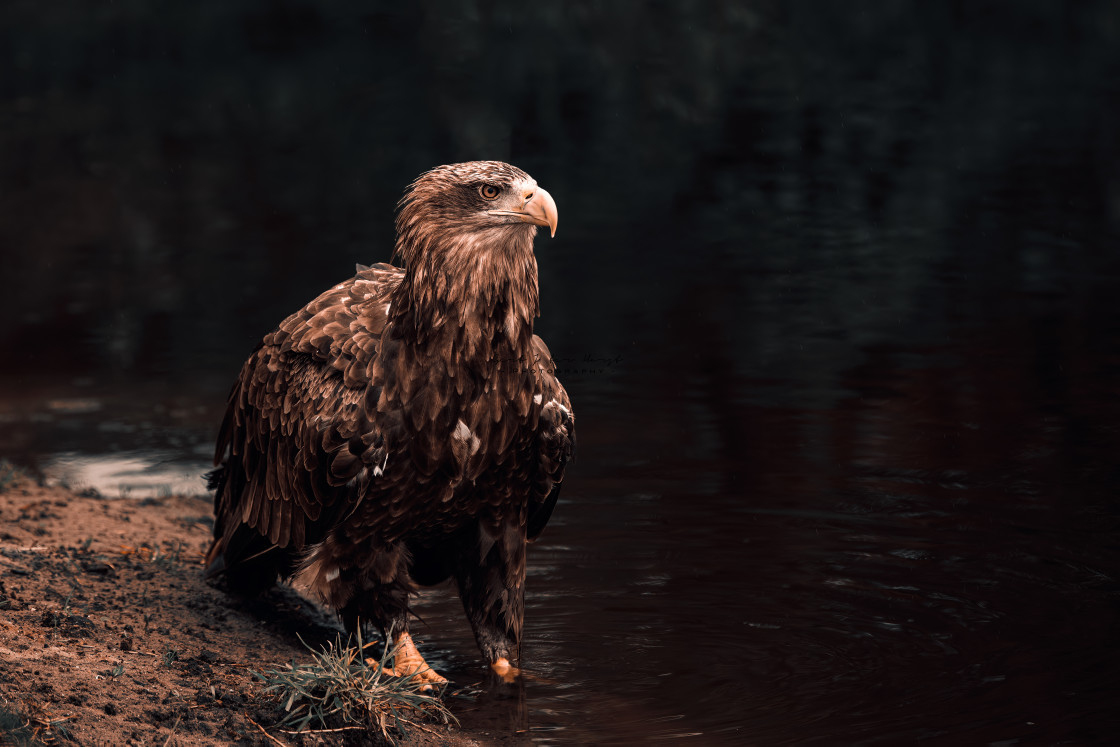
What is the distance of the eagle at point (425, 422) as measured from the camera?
4898mm

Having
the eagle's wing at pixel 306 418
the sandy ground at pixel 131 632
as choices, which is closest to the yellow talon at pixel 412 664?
Answer: the sandy ground at pixel 131 632

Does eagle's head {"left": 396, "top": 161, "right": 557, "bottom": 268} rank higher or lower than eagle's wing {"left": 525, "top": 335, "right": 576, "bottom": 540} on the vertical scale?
higher

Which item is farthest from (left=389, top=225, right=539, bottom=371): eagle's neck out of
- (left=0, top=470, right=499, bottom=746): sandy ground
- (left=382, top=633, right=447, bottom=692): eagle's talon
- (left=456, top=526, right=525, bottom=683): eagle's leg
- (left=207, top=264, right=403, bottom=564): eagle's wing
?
(left=0, top=470, right=499, bottom=746): sandy ground

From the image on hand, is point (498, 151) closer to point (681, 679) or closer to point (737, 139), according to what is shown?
point (737, 139)

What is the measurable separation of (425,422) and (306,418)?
511mm

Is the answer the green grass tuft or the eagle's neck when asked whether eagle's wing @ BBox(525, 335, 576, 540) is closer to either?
the eagle's neck

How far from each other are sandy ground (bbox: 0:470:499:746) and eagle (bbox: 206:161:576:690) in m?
0.43

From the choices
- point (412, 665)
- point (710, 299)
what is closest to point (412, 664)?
point (412, 665)

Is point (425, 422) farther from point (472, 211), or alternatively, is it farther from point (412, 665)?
point (412, 665)

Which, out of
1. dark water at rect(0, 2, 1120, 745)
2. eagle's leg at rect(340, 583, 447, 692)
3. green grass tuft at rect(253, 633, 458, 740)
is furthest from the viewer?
dark water at rect(0, 2, 1120, 745)

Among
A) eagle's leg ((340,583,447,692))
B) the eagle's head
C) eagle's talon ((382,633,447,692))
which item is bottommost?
eagle's talon ((382,633,447,692))

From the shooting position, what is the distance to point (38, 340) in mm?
12766

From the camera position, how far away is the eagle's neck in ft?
16.0

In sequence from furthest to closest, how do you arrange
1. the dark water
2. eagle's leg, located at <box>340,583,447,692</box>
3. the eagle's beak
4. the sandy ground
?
the dark water, eagle's leg, located at <box>340,583,447,692</box>, the eagle's beak, the sandy ground
